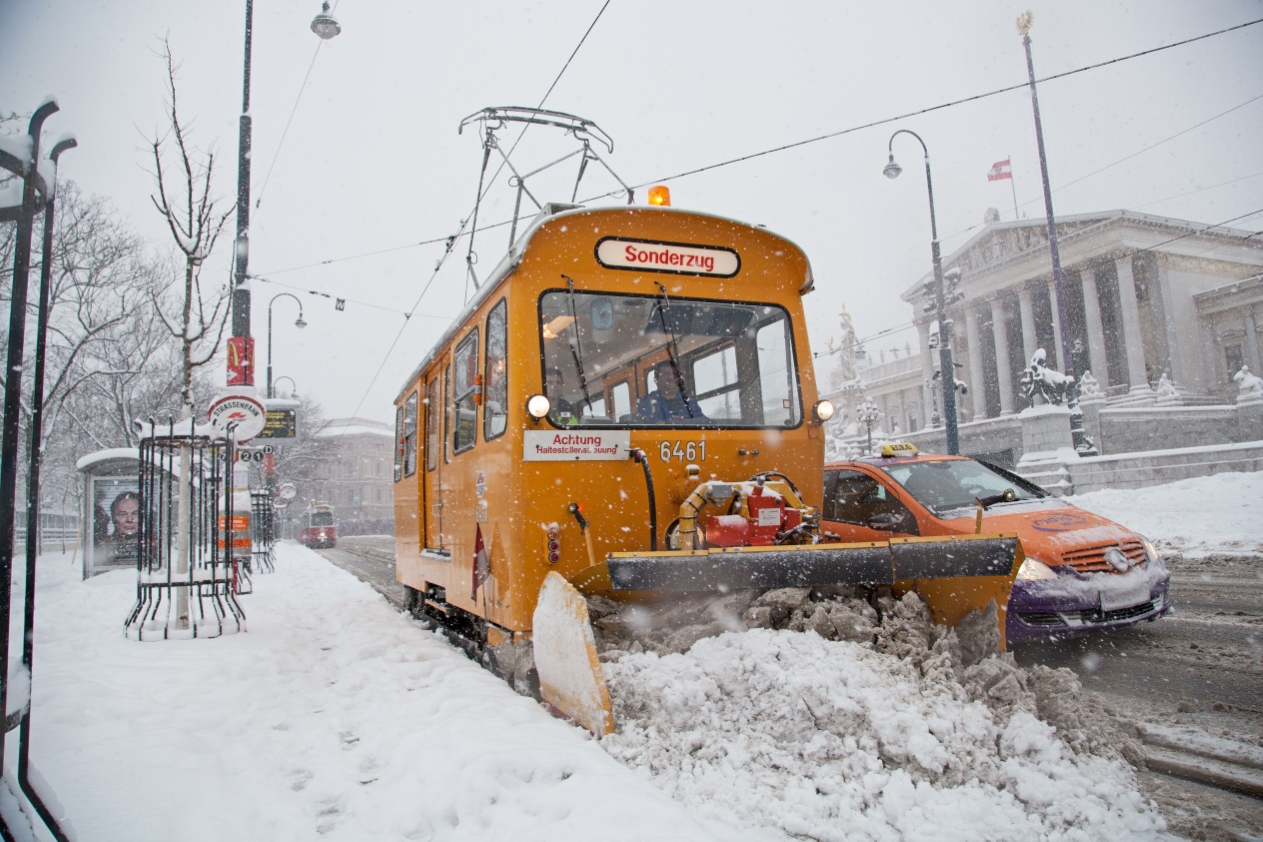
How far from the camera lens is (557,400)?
4711mm

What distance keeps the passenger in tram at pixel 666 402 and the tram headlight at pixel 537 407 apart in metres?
0.73

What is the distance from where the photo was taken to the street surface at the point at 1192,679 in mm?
2973

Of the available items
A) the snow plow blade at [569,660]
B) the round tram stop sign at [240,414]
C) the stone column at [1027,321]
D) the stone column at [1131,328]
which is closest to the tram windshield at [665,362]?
the snow plow blade at [569,660]

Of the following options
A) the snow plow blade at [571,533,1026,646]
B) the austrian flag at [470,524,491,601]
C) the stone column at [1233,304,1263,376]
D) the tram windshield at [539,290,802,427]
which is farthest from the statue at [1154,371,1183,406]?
the austrian flag at [470,524,491,601]

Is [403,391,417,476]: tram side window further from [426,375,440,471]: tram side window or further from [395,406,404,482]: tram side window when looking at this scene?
[426,375,440,471]: tram side window

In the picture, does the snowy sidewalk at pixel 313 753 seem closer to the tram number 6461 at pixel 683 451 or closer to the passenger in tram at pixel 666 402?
the tram number 6461 at pixel 683 451

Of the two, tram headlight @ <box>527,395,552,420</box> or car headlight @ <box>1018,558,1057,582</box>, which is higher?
tram headlight @ <box>527,395,552,420</box>

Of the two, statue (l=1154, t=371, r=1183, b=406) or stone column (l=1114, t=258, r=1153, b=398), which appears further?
stone column (l=1114, t=258, r=1153, b=398)

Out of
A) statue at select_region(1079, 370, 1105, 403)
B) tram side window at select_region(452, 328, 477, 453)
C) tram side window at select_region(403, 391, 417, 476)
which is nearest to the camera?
tram side window at select_region(452, 328, 477, 453)

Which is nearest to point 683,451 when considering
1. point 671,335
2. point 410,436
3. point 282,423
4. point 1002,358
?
point 671,335

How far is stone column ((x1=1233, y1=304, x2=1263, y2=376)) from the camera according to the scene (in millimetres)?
41719

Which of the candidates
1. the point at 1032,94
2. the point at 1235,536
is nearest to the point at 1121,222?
the point at 1032,94

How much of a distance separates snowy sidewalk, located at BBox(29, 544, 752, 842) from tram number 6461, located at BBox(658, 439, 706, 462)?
1.69m

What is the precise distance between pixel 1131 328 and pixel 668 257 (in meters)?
46.3
